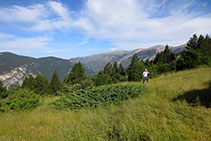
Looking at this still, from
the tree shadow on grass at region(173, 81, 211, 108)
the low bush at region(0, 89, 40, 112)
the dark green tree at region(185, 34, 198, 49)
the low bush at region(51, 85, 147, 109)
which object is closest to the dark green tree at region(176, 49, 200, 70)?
the tree shadow on grass at region(173, 81, 211, 108)

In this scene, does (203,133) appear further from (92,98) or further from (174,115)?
(92,98)

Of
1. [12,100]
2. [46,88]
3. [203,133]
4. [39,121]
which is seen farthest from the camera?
[46,88]

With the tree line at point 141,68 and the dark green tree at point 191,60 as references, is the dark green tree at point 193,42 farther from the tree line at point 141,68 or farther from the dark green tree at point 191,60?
the dark green tree at point 191,60

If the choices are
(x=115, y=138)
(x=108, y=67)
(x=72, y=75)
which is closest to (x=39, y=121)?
(x=115, y=138)

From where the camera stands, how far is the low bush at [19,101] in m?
6.01

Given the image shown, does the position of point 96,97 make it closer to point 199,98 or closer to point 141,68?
point 199,98

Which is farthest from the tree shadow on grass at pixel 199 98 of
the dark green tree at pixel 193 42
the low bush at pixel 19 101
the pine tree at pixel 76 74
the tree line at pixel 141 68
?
the dark green tree at pixel 193 42

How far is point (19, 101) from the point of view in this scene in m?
6.26

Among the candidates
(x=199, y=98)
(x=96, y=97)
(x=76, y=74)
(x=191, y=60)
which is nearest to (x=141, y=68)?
(x=191, y=60)

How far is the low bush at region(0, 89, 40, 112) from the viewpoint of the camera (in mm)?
6012

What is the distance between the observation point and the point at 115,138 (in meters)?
2.62

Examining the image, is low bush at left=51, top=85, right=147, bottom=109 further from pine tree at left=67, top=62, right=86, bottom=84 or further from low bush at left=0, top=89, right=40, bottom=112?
pine tree at left=67, top=62, right=86, bottom=84

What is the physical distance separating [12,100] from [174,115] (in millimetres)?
7431

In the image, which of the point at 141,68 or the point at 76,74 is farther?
the point at 76,74
